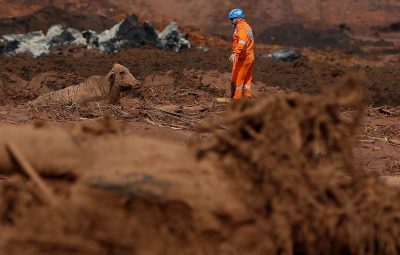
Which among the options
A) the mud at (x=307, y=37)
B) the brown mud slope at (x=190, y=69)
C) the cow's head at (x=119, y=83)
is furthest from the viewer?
the mud at (x=307, y=37)

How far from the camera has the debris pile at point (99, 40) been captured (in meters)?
19.0

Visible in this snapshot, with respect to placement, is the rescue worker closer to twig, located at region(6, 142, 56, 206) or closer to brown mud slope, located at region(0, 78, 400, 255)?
brown mud slope, located at region(0, 78, 400, 255)

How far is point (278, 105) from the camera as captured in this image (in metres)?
4.01

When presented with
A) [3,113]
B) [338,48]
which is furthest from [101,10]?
[3,113]

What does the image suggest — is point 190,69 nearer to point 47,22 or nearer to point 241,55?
point 241,55

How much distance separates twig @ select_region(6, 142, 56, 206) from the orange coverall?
7.23 meters

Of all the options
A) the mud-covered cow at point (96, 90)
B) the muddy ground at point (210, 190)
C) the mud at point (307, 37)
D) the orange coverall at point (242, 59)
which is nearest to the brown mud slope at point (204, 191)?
the muddy ground at point (210, 190)

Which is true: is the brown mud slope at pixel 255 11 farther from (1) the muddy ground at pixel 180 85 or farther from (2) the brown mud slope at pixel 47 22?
(1) the muddy ground at pixel 180 85

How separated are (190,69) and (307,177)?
11.5 metres

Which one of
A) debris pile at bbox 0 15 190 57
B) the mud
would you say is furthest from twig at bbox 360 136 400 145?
the mud

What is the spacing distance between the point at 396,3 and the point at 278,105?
124 ft

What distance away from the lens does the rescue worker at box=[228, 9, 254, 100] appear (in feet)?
35.8

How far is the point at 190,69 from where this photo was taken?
50.2 ft

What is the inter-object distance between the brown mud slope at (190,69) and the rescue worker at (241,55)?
2.67 meters
